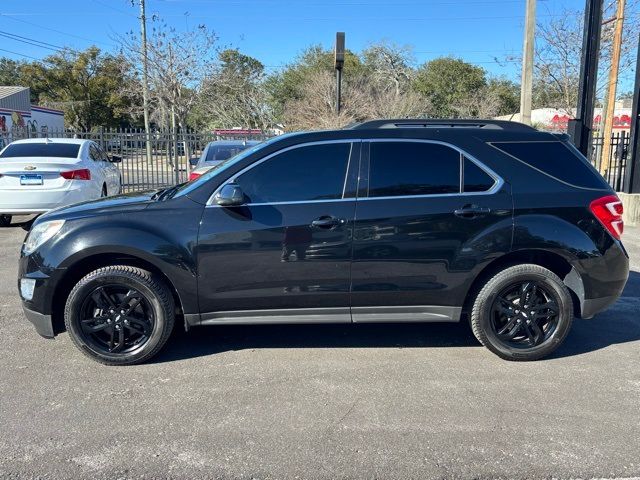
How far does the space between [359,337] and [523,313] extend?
1.42m

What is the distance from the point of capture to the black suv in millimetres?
4086

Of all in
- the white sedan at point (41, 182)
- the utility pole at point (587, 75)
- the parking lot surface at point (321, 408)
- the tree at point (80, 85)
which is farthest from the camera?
the tree at point (80, 85)

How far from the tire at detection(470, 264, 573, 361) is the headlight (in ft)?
10.9

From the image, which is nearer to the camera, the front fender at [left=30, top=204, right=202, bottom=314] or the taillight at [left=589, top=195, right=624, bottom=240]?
the front fender at [left=30, top=204, right=202, bottom=314]

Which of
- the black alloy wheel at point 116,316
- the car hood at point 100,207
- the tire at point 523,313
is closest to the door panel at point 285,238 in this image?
the black alloy wheel at point 116,316

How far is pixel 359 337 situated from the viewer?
4895mm

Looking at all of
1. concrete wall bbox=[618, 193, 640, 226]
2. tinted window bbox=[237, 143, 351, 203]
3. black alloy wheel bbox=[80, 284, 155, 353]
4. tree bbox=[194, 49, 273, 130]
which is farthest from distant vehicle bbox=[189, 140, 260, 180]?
tree bbox=[194, 49, 273, 130]

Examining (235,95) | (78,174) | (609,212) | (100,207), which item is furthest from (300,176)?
(235,95)

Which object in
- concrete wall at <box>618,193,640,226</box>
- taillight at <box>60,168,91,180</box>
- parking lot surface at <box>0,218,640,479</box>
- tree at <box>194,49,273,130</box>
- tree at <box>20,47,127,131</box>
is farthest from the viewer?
tree at <box>20,47,127,131</box>

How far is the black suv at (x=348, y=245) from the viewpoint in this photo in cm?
409

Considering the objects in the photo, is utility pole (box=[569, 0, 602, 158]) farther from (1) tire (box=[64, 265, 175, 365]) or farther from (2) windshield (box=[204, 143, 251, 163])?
(1) tire (box=[64, 265, 175, 365])

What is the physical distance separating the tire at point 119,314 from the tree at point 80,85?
45.3m

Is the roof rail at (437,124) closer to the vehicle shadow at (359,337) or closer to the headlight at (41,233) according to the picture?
the vehicle shadow at (359,337)

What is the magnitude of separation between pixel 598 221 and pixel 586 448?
1880 millimetres
